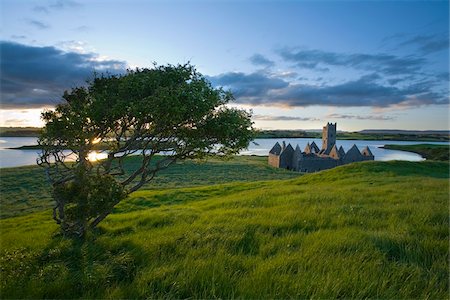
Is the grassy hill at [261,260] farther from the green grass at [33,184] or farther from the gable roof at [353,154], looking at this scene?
the gable roof at [353,154]

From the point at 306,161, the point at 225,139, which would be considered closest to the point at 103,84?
the point at 225,139

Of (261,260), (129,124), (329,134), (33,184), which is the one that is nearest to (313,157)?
(329,134)

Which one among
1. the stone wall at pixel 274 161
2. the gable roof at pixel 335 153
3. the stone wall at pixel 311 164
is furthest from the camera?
the stone wall at pixel 274 161

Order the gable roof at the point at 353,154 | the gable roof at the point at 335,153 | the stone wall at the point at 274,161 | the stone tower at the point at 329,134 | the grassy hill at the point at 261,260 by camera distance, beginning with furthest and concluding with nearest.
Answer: the stone tower at the point at 329,134, the stone wall at the point at 274,161, the gable roof at the point at 353,154, the gable roof at the point at 335,153, the grassy hill at the point at 261,260

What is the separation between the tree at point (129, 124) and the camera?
10078 millimetres

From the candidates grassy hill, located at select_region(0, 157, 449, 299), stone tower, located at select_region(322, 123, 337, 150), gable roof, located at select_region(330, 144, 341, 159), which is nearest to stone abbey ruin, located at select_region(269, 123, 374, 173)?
gable roof, located at select_region(330, 144, 341, 159)

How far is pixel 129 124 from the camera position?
11195mm

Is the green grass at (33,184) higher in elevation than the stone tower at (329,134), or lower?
lower

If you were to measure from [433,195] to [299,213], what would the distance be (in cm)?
874

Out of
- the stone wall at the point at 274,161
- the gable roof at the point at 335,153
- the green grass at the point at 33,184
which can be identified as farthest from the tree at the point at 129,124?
the stone wall at the point at 274,161

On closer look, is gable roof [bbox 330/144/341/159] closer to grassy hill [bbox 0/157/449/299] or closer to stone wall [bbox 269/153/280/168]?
stone wall [bbox 269/153/280/168]

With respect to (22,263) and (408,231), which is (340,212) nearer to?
(408,231)

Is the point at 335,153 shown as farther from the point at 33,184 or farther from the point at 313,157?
the point at 33,184

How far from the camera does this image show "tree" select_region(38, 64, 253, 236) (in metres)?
10.1
